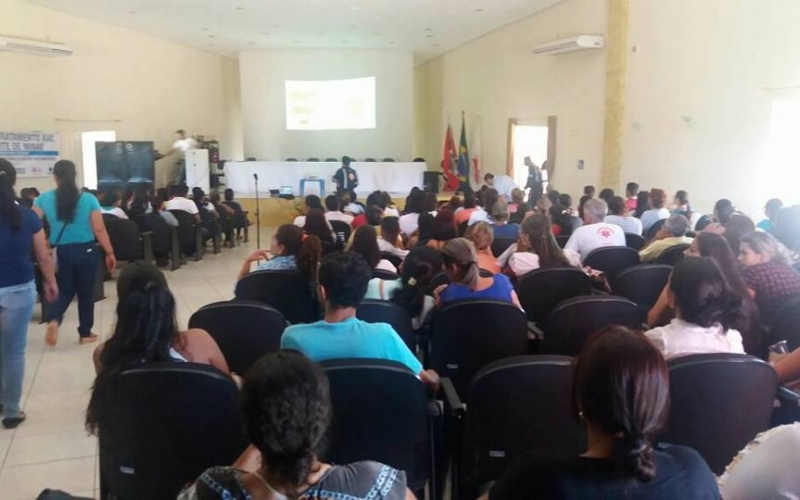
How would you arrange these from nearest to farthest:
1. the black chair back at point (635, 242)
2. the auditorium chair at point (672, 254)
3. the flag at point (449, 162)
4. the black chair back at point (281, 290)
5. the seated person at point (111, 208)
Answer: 1. the black chair back at point (281, 290)
2. the auditorium chair at point (672, 254)
3. the black chair back at point (635, 242)
4. the seated person at point (111, 208)
5. the flag at point (449, 162)

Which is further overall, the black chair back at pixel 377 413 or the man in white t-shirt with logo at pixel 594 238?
the man in white t-shirt with logo at pixel 594 238

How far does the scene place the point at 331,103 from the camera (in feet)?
61.5

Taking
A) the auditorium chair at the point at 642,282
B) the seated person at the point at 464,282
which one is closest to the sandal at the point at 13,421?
the seated person at the point at 464,282

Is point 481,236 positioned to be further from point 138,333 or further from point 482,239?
point 138,333

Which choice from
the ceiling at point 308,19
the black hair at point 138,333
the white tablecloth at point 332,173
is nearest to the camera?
the black hair at point 138,333

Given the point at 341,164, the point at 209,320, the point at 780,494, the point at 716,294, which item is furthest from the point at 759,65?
the point at 341,164

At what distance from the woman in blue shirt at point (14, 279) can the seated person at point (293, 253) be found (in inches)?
48.3

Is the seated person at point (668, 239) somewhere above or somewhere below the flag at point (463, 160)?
below

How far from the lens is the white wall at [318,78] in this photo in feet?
60.5

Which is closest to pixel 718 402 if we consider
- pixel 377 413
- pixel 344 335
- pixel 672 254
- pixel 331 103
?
pixel 377 413

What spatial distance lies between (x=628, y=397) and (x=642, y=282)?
10.6ft


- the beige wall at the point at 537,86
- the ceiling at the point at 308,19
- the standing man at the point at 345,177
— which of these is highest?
the ceiling at the point at 308,19

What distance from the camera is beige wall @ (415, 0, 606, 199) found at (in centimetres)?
1103

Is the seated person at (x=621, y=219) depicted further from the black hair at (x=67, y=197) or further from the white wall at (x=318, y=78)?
the white wall at (x=318, y=78)
